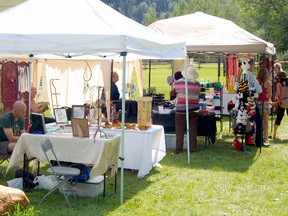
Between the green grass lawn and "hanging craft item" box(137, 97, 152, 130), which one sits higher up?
"hanging craft item" box(137, 97, 152, 130)

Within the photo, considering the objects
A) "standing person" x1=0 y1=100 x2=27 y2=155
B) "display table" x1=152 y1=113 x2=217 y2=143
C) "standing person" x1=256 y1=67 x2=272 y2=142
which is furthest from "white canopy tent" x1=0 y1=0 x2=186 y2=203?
"standing person" x1=256 y1=67 x2=272 y2=142

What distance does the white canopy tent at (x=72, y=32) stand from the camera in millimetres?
5387

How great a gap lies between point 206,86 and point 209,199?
7.68 metres

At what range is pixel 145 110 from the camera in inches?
283

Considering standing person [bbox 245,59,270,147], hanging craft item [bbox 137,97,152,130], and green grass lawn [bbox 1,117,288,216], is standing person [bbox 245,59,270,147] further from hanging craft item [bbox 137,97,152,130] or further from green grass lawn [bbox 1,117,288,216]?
hanging craft item [bbox 137,97,152,130]

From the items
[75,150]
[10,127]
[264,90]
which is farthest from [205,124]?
[10,127]

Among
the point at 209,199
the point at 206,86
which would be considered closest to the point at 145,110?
the point at 209,199

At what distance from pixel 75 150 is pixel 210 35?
4.81 meters

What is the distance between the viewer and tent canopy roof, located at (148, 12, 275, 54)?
887 centimetres

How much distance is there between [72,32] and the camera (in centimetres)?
547

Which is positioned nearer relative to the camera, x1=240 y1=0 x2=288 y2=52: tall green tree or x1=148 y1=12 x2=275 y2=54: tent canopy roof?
x1=148 y1=12 x2=275 y2=54: tent canopy roof

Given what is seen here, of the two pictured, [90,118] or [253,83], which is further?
[253,83]

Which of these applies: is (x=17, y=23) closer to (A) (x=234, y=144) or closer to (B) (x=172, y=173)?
(B) (x=172, y=173)

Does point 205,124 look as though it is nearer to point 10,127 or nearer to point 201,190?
point 201,190
